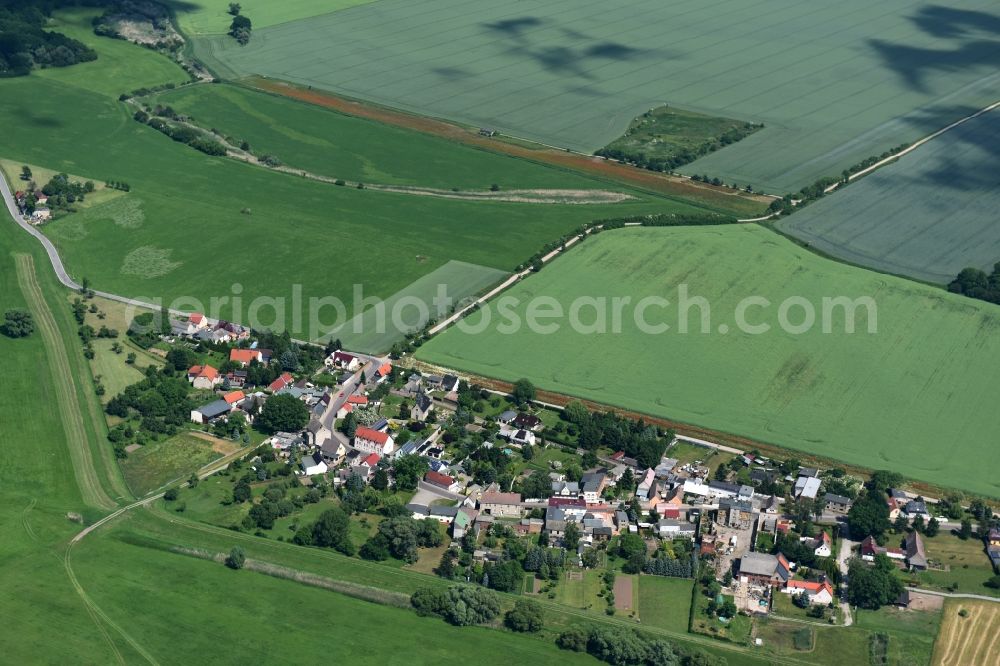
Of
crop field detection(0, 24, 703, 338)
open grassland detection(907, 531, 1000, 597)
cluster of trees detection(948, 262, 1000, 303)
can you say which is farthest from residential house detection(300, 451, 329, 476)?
cluster of trees detection(948, 262, 1000, 303)

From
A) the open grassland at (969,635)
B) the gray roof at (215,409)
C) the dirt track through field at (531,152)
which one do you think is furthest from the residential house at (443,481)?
the dirt track through field at (531,152)

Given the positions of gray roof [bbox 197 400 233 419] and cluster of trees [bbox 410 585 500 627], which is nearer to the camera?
cluster of trees [bbox 410 585 500 627]

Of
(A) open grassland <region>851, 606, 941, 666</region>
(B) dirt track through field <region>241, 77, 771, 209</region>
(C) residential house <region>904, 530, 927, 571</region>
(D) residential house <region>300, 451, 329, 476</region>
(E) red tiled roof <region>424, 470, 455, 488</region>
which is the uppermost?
(B) dirt track through field <region>241, 77, 771, 209</region>

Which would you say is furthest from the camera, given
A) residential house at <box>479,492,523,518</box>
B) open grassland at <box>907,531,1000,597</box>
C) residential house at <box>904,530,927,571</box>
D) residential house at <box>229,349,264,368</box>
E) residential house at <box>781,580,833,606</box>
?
residential house at <box>229,349,264,368</box>

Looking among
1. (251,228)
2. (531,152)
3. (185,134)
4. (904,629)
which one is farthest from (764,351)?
(185,134)

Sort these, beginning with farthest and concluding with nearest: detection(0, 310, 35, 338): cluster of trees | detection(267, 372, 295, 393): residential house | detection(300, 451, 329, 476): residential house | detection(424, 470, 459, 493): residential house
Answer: detection(0, 310, 35, 338): cluster of trees
detection(267, 372, 295, 393): residential house
detection(300, 451, 329, 476): residential house
detection(424, 470, 459, 493): residential house

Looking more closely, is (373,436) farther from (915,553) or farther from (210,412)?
(915,553)

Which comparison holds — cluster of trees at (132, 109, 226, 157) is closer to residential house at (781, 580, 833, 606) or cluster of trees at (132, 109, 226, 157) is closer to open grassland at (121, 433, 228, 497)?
open grassland at (121, 433, 228, 497)
